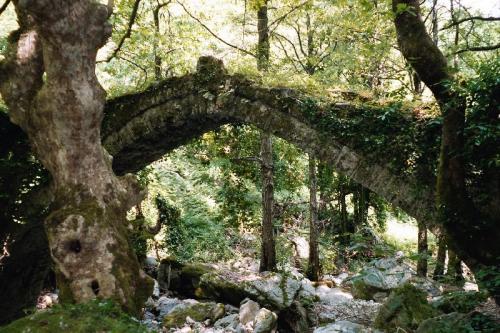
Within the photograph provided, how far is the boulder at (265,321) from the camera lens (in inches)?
251

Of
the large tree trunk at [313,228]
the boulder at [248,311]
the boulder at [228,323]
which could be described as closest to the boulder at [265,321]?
the boulder at [248,311]

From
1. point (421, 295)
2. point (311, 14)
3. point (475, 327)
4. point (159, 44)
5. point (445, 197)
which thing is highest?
point (311, 14)

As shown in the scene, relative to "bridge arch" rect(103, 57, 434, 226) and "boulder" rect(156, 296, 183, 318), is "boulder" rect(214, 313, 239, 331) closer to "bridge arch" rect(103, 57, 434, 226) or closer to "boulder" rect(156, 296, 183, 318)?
"boulder" rect(156, 296, 183, 318)

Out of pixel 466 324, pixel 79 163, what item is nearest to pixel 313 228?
Result: pixel 466 324

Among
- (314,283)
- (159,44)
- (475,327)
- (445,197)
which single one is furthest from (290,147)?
(475,327)

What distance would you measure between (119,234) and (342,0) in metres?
4.92

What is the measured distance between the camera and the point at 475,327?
3.54 metres

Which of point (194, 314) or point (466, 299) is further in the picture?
point (194, 314)

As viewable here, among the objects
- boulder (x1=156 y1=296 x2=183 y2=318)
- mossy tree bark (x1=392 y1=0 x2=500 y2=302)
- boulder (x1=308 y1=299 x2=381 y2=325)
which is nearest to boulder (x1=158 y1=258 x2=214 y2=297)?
boulder (x1=156 y1=296 x2=183 y2=318)

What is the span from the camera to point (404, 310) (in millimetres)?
6016

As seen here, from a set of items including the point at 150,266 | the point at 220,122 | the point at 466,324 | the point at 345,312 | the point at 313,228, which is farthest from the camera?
the point at 150,266

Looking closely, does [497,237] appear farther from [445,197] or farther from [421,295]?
[421,295]

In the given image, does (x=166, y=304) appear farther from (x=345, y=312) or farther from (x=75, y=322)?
(x=75, y=322)

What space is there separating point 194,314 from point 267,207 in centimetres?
358
